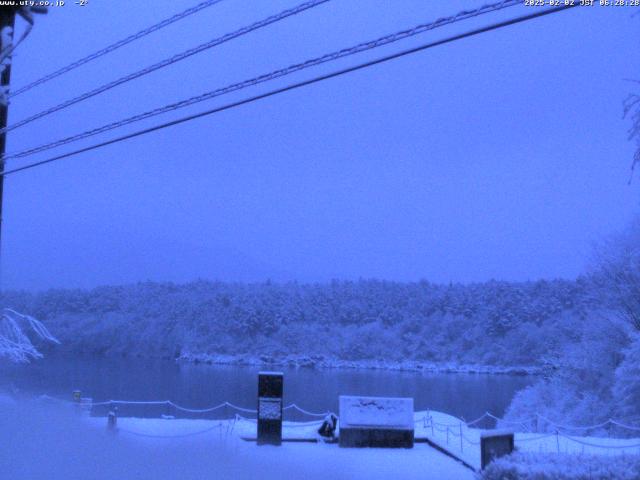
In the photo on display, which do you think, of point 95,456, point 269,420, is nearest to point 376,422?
point 269,420

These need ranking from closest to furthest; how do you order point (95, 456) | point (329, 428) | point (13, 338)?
point (95, 456) < point (329, 428) < point (13, 338)

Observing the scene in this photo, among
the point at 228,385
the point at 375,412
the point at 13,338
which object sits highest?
the point at 13,338

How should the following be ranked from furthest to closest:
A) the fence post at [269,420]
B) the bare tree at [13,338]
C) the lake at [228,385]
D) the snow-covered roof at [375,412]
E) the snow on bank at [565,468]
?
the lake at [228,385] → the bare tree at [13,338] → the snow-covered roof at [375,412] → the fence post at [269,420] → the snow on bank at [565,468]

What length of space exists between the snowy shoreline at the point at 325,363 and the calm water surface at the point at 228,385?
2312mm

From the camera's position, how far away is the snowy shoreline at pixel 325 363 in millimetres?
57653

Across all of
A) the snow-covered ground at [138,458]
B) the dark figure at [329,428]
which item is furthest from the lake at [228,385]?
the snow-covered ground at [138,458]

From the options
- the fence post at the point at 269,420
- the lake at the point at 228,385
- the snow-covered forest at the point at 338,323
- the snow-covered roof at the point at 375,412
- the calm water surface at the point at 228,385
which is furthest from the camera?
the snow-covered forest at the point at 338,323

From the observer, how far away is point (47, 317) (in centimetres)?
5228

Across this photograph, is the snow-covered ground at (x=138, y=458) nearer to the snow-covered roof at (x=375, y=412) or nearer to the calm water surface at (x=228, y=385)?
the snow-covered roof at (x=375, y=412)

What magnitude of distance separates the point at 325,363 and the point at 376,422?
172 ft

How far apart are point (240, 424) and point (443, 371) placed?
151 ft

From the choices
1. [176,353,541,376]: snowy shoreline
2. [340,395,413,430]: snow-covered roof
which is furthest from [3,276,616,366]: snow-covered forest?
[340,395,413,430]: snow-covered roof

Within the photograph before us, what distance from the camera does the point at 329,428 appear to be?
1284 cm

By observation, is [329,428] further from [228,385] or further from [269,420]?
[228,385]
